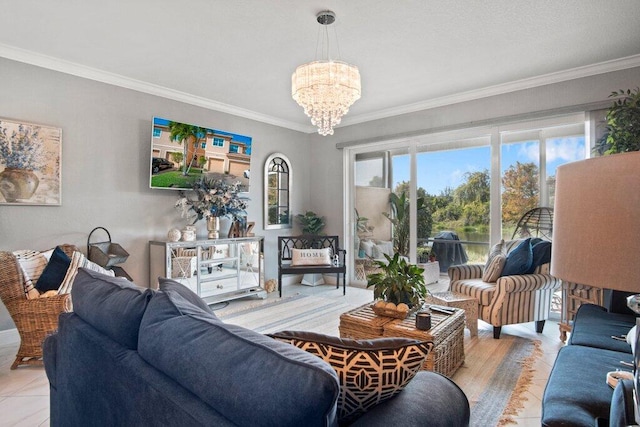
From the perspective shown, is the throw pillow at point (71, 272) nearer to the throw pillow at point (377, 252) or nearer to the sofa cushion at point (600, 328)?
the sofa cushion at point (600, 328)

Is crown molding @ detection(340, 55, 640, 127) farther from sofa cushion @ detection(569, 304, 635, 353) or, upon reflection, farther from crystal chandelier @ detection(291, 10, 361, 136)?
sofa cushion @ detection(569, 304, 635, 353)

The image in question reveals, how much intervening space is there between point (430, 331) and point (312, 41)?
2.41m

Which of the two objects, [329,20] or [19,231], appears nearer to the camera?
[329,20]

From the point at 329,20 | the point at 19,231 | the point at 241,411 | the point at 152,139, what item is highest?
the point at 329,20

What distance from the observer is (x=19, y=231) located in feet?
10.3

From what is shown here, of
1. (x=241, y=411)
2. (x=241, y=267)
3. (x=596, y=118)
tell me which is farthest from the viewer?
(x=241, y=267)

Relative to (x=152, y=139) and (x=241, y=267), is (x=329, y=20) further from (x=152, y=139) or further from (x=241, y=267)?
(x=241, y=267)

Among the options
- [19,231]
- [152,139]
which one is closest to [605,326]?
[152,139]

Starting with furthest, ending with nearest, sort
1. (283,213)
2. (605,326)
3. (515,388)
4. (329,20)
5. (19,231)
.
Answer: (283,213) < (19,231) < (329,20) < (515,388) < (605,326)

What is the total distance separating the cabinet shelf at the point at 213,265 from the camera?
3.89m

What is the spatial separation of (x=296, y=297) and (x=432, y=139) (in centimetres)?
280

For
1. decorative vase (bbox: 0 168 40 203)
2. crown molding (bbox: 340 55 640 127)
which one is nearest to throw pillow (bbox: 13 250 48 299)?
decorative vase (bbox: 0 168 40 203)

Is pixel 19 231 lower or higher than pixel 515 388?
higher

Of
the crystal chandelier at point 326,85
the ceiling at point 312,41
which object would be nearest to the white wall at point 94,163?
the ceiling at point 312,41
